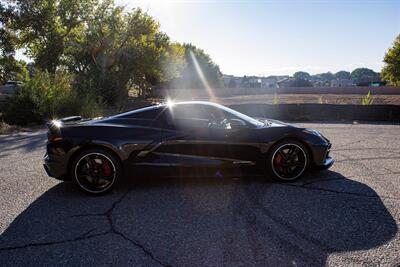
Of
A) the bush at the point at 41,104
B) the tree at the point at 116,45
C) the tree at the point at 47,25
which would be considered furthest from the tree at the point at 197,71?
the bush at the point at 41,104

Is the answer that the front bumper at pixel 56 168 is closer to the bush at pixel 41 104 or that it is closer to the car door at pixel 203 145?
the car door at pixel 203 145

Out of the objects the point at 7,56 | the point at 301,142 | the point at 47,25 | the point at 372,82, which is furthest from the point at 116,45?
the point at 372,82

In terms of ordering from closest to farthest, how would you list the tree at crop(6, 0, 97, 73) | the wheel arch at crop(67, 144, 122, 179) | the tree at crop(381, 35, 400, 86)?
the wheel arch at crop(67, 144, 122, 179) → the tree at crop(6, 0, 97, 73) → the tree at crop(381, 35, 400, 86)

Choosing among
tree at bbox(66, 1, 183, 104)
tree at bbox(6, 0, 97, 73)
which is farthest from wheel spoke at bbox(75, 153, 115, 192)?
tree at bbox(6, 0, 97, 73)

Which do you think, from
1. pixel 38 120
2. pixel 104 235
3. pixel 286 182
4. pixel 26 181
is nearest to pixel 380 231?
pixel 286 182

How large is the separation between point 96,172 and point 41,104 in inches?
408

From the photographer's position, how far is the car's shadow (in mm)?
2947

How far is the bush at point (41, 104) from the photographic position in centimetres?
1353

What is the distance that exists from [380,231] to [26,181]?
15.9ft

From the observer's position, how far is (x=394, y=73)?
45.4 meters

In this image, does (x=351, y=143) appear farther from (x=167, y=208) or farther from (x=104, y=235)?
(x=104, y=235)

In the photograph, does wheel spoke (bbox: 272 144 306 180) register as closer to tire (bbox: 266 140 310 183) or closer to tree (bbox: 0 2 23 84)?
tire (bbox: 266 140 310 183)

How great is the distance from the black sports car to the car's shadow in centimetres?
27

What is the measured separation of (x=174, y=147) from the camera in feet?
15.1
